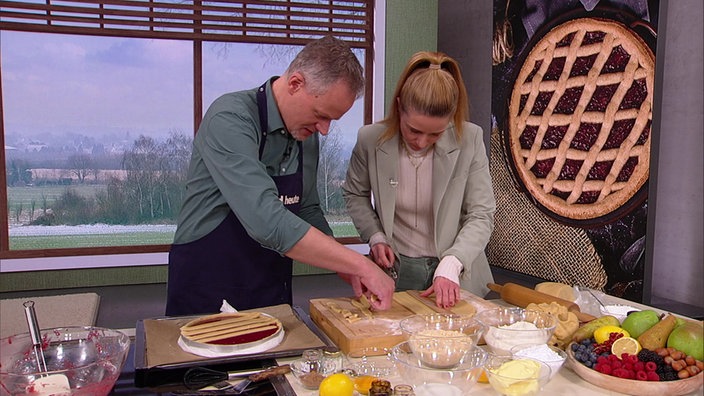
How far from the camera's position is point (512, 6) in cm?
539

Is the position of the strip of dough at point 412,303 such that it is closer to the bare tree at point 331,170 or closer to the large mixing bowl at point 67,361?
the large mixing bowl at point 67,361

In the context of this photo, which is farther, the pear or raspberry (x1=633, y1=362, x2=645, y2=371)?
the pear

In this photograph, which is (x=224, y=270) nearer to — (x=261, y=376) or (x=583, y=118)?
(x=261, y=376)

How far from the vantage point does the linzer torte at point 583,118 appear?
398 cm

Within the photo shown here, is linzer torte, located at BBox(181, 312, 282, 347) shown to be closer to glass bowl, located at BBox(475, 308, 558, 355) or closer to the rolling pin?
glass bowl, located at BBox(475, 308, 558, 355)

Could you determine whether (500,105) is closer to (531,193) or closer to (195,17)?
(531,193)

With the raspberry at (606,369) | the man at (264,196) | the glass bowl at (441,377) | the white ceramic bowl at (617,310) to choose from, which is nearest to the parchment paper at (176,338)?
the man at (264,196)

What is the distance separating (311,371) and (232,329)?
0.88 feet

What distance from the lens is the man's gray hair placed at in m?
1.70

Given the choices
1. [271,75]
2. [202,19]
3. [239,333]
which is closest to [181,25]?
[202,19]

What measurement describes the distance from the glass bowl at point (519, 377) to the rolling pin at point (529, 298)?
536 mm

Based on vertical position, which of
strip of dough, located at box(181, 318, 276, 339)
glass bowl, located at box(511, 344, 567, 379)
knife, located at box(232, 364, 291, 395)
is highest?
strip of dough, located at box(181, 318, 276, 339)

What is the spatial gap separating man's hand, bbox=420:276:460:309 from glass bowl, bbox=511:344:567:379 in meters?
0.41

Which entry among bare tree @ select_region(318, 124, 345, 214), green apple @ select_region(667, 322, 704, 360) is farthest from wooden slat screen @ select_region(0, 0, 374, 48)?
green apple @ select_region(667, 322, 704, 360)
